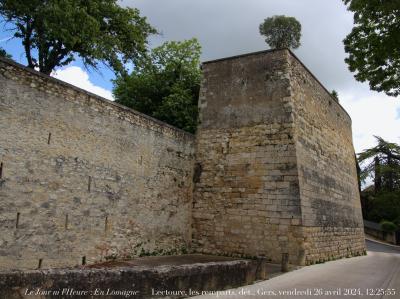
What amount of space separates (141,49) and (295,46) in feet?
32.5

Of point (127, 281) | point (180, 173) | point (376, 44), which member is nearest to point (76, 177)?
point (180, 173)

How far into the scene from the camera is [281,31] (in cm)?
2130

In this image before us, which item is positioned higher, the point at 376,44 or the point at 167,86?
the point at 167,86

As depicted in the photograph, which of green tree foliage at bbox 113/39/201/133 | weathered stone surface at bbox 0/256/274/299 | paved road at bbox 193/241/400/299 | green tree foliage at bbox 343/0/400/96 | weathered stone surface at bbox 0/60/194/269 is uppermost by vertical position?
green tree foliage at bbox 113/39/201/133

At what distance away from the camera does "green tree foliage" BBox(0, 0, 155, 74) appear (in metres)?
11.5

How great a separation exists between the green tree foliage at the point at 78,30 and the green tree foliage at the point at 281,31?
8210 millimetres

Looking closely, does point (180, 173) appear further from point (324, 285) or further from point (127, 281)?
point (127, 281)

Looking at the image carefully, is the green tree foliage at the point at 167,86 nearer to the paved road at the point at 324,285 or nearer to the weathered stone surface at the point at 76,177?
the weathered stone surface at the point at 76,177

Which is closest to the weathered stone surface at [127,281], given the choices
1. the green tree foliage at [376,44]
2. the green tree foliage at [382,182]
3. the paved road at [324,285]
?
the paved road at [324,285]

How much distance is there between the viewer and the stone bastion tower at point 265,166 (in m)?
10.1

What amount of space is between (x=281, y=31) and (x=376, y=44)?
1453cm

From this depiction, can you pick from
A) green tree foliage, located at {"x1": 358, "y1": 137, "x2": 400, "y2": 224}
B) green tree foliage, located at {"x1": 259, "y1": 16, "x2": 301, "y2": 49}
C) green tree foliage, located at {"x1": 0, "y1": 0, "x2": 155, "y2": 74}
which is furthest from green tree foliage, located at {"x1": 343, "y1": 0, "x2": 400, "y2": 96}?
green tree foliage, located at {"x1": 358, "y1": 137, "x2": 400, "y2": 224}

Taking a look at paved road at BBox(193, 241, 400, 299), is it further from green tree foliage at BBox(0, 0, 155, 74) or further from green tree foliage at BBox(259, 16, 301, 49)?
green tree foliage at BBox(259, 16, 301, 49)

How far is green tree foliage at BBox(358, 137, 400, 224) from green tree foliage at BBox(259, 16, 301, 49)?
15.2 m
